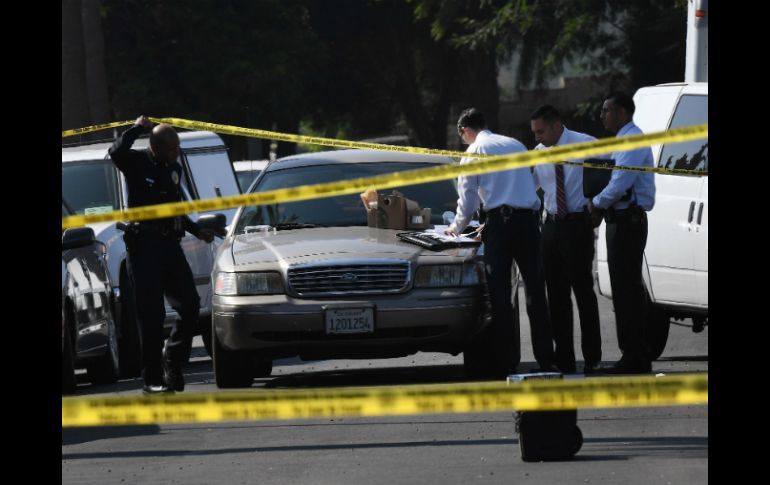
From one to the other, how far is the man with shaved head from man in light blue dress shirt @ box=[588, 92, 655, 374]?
2565 millimetres

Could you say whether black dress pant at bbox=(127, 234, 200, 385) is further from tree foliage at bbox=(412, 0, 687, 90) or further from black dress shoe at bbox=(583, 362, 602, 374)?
tree foliage at bbox=(412, 0, 687, 90)

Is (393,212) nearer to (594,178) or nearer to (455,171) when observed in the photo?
(594,178)

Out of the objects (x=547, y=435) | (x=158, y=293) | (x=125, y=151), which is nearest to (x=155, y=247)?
(x=158, y=293)

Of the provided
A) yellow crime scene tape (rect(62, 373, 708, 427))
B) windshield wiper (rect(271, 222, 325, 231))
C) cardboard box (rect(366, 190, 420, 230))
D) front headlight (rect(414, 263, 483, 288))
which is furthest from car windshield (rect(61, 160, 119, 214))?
yellow crime scene tape (rect(62, 373, 708, 427))

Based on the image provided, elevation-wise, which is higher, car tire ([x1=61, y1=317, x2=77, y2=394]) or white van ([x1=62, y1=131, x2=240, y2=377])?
white van ([x1=62, y1=131, x2=240, y2=377])

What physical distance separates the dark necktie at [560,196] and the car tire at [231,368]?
2.12 m

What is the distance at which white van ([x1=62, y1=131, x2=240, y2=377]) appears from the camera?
1398cm

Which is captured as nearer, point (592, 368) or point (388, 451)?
point (388, 451)

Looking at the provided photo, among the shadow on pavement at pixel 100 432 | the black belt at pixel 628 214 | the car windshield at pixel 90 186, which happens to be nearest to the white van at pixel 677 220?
the black belt at pixel 628 214

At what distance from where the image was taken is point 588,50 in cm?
3894

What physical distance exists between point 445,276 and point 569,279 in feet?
3.11

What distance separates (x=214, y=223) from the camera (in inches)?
460
